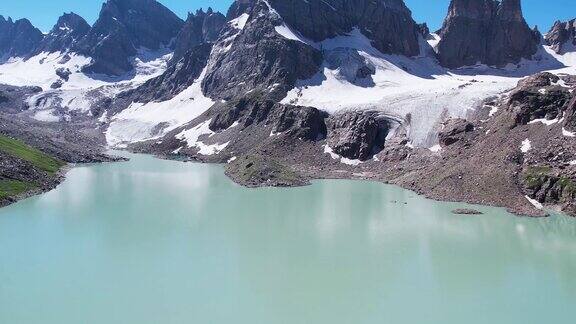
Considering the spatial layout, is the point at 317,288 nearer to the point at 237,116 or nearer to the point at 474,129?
the point at 474,129

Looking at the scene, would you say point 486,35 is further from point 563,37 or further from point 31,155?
point 31,155

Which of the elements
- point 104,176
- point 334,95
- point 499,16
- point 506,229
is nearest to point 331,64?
point 334,95

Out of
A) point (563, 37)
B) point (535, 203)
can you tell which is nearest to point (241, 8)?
point (563, 37)

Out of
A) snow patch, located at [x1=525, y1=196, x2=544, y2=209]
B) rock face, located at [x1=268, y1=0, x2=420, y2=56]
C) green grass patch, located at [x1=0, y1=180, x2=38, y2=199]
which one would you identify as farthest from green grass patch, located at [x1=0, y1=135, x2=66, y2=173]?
rock face, located at [x1=268, y1=0, x2=420, y2=56]

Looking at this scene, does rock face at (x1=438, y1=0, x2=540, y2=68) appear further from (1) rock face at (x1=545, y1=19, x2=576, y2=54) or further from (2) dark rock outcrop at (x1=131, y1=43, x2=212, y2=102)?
(2) dark rock outcrop at (x1=131, y1=43, x2=212, y2=102)

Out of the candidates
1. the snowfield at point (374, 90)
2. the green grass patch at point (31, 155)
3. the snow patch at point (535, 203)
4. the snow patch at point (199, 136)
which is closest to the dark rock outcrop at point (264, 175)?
the snowfield at point (374, 90)

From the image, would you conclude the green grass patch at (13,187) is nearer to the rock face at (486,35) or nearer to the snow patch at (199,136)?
the snow patch at (199,136)
